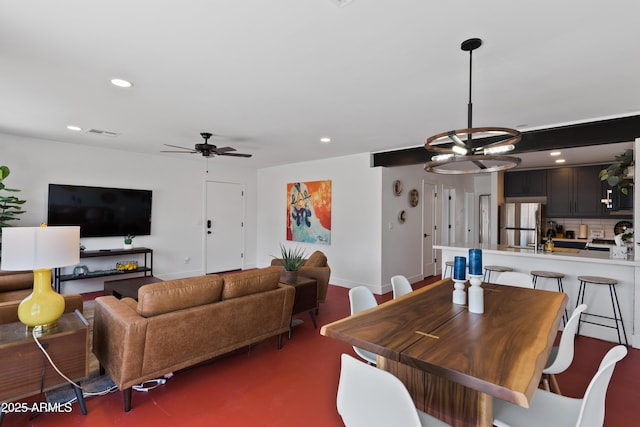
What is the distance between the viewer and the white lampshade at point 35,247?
1942mm

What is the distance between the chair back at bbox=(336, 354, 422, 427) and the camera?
45.1 inches

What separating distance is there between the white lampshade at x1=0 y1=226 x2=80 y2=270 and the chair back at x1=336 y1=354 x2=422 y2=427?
77.3 inches

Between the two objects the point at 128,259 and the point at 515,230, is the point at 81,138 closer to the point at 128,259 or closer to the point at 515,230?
the point at 128,259

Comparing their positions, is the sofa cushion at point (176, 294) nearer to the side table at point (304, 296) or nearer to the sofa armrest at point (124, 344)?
the sofa armrest at point (124, 344)

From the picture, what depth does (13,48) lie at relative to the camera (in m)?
2.11

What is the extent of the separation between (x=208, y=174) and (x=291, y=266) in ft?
12.3

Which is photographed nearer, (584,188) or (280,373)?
(280,373)

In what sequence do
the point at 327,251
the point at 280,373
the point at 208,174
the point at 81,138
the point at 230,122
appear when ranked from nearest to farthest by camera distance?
the point at 280,373 → the point at 230,122 → the point at 81,138 → the point at 327,251 → the point at 208,174

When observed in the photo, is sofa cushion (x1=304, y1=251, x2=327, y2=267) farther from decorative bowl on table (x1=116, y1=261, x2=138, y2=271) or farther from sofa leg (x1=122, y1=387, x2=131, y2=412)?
decorative bowl on table (x1=116, y1=261, x2=138, y2=271)

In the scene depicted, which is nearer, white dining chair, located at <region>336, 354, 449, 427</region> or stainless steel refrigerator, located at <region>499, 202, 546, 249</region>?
white dining chair, located at <region>336, 354, 449, 427</region>

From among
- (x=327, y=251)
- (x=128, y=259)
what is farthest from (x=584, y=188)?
(x=128, y=259)

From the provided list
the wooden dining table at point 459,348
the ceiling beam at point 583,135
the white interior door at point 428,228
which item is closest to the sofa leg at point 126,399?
the wooden dining table at point 459,348

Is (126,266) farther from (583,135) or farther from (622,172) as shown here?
(622,172)

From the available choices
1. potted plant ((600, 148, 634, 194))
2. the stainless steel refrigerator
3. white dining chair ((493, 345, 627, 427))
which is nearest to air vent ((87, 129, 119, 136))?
white dining chair ((493, 345, 627, 427))
